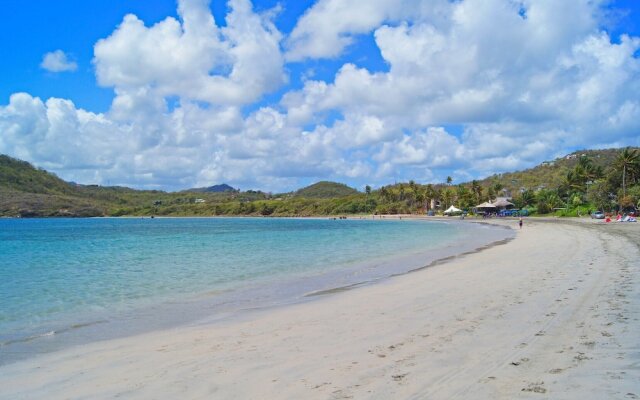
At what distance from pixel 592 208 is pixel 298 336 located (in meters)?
76.3

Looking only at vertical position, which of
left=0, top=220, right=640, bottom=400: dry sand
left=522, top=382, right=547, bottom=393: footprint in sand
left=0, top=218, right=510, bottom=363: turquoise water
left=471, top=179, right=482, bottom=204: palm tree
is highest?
left=471, top=179, right=482, bottom=204: palm tree

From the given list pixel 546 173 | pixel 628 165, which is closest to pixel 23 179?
pixel 546 173

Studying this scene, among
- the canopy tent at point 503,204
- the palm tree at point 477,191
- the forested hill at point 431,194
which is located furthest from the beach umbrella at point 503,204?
the palm tree at point 477,191

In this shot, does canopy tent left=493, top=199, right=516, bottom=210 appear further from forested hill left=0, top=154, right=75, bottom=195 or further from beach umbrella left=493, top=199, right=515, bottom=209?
forested hill left=0, top=154, right=75, bottom=195

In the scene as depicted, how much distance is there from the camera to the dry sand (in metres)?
5.51

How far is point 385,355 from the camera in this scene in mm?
6906

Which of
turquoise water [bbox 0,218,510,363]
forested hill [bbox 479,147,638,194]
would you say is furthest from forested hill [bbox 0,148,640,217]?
turquoise water [bbox 0,218,510,363]

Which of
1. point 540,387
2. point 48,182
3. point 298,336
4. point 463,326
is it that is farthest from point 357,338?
point 48,182

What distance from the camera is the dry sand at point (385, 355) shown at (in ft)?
18.1

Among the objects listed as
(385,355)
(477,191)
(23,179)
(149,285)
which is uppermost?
(23,179)

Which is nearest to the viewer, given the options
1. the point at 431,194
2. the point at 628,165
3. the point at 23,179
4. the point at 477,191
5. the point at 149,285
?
the point at 149,285

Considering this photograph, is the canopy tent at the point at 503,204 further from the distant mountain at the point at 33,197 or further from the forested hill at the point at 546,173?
the distant mountain at the point at 33,197

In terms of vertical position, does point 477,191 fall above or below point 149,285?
above

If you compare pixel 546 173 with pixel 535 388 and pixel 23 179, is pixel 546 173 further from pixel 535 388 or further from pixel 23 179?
pixel 23 179
